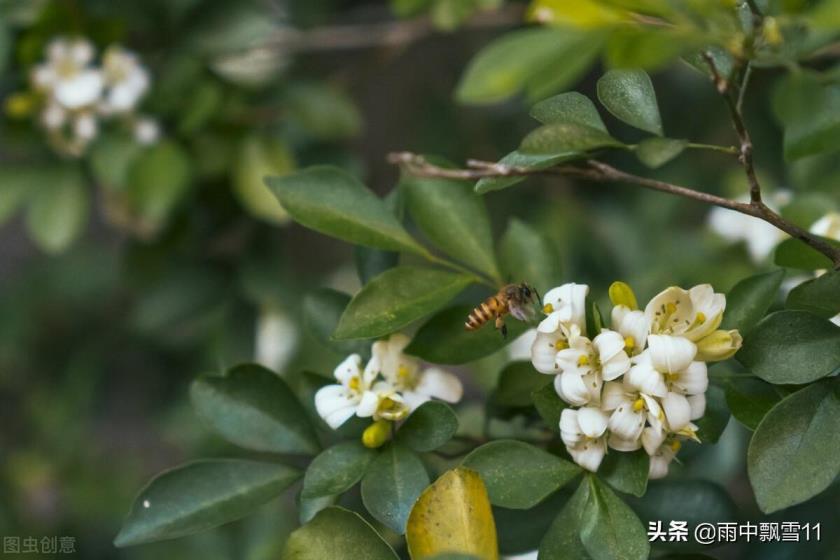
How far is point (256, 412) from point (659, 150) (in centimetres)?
35

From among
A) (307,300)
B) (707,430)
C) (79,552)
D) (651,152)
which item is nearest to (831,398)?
(707,430)

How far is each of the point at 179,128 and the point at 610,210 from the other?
627 millimetres

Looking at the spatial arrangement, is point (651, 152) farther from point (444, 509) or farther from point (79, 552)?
point (79, 552)

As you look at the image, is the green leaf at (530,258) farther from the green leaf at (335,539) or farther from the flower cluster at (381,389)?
the green leaf at (335,539)

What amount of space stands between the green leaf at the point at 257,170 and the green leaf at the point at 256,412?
56 centimetres

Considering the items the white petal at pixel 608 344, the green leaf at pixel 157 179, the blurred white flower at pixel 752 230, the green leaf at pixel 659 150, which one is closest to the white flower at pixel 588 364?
the white petal at pixel 608 344

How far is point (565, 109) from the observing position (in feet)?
2.11

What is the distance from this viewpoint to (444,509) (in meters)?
0.61

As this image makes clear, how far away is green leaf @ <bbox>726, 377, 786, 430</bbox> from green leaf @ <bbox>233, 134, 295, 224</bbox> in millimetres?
761

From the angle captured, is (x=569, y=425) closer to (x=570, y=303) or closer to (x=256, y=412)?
(x=570, y=303)

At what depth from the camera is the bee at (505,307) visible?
698mm

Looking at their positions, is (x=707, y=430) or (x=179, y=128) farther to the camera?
(x=179, y=128)

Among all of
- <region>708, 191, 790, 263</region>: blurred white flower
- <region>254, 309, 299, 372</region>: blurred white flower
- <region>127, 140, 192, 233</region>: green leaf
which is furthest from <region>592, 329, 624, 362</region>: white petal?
<region>254, 309, 299, 372</region>: blurred white flower

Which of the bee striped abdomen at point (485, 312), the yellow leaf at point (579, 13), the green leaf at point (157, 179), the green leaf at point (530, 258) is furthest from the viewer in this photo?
the green leaf at point (157, 179)
